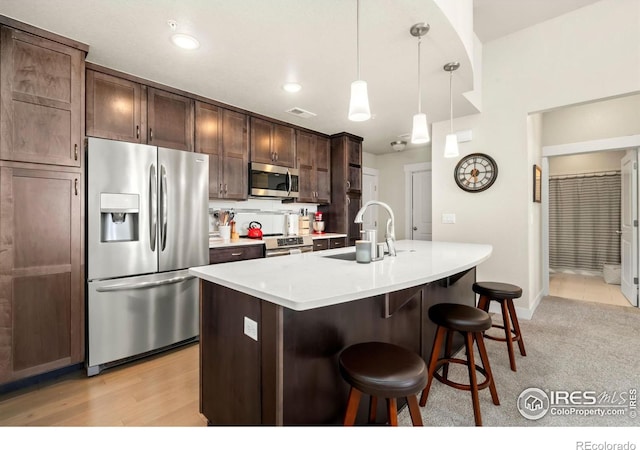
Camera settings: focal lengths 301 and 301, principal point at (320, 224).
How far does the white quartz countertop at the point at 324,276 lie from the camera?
1.08 metres

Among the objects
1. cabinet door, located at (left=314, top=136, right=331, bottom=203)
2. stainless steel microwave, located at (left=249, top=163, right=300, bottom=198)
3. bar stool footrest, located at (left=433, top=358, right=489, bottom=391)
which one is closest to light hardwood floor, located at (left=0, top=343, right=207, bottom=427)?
bar stool footrest, located at (left=433, top=358, right=489, bottom=391)

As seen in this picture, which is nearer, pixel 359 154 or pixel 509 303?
pixel 509 303

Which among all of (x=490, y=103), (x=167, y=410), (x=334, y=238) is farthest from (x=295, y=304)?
(x=490, y=103)

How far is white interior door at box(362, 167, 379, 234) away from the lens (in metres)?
5.93

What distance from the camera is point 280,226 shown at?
14.7ft

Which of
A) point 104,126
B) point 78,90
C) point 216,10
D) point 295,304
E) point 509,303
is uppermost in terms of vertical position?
point 216,10

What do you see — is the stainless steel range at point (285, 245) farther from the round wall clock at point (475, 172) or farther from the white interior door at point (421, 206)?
the white interior door at point (421, 206)

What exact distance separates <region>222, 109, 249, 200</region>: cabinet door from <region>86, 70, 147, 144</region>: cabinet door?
2.83 ft

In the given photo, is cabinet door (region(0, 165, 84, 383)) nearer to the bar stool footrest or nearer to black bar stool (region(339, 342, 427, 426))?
black bar stool (region(339, 342, 427, 426))

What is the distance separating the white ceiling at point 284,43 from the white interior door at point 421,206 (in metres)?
2.14

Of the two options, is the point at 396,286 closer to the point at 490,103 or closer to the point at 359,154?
the point at 490,103

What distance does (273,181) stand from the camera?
3885 mm

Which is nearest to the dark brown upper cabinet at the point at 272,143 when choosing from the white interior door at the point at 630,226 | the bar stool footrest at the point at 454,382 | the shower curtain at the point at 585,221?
the bar stool footrest at the point at 454,382

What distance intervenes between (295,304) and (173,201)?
2134 mm
